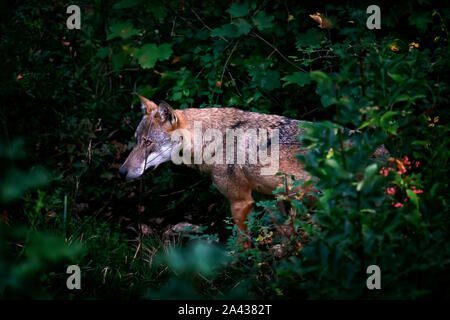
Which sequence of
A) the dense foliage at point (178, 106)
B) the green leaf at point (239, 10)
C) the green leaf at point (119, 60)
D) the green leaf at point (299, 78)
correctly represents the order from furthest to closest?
the green leaf at point (119, 60) → the green leaf at point (239, 10) → the green leaf at point (299, 78) → the dense foliage at point (178, 106)

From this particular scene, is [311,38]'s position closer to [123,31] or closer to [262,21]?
[262,21]

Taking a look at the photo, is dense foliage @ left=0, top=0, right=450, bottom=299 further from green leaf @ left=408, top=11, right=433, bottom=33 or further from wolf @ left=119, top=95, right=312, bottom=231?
wolf @ left=119, top=95, right=312, bottom=231

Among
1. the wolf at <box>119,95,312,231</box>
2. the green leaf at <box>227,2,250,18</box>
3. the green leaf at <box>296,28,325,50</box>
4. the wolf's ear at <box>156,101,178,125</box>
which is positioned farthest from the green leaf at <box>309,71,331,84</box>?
the green leaf at <box>227,2,250,18</box>

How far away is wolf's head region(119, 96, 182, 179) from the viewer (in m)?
4.76

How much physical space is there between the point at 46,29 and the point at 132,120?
65.5 inches

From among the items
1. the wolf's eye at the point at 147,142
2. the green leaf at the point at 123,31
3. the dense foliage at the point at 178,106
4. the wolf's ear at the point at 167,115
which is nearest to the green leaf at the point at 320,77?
the dense foliage at the point at 178,106

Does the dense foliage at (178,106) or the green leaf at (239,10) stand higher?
the green leaf at (239,10)

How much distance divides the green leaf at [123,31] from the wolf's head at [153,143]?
117 cm

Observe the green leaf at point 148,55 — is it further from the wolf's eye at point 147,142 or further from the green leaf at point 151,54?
the wolf's eye at point 147,142

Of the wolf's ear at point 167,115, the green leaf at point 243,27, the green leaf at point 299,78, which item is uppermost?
the green leaf at point 243,27

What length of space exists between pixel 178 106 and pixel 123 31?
45.6 inches

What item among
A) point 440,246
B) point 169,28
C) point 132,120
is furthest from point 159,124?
point 440,246

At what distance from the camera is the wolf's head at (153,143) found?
187 inches
